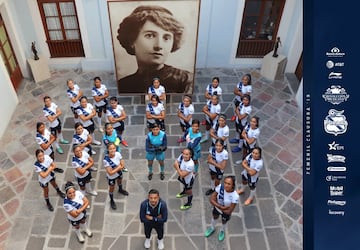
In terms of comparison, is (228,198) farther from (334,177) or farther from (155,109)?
(334,177)

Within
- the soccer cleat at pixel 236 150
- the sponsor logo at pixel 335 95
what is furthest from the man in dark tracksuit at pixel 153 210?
the sponsor logo at pixel 335 95

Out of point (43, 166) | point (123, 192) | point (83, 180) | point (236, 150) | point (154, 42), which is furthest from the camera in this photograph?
point (154, 42)

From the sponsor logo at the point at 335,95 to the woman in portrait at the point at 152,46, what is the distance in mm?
7434

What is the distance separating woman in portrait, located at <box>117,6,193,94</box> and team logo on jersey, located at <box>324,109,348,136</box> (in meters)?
7.48

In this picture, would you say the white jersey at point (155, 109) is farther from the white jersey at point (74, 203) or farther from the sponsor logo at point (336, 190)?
the sponsor logo at point (336, 190)

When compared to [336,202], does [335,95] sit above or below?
above

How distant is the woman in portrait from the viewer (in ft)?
31.1

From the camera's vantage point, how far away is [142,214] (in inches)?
262

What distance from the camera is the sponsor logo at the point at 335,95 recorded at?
8.46 feet

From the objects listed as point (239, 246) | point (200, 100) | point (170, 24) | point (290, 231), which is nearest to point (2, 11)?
point (170, 24)

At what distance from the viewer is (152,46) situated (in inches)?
392

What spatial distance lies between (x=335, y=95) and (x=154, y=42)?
307 inches

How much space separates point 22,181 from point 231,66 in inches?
303

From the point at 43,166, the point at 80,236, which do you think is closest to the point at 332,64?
the point at 43,166
